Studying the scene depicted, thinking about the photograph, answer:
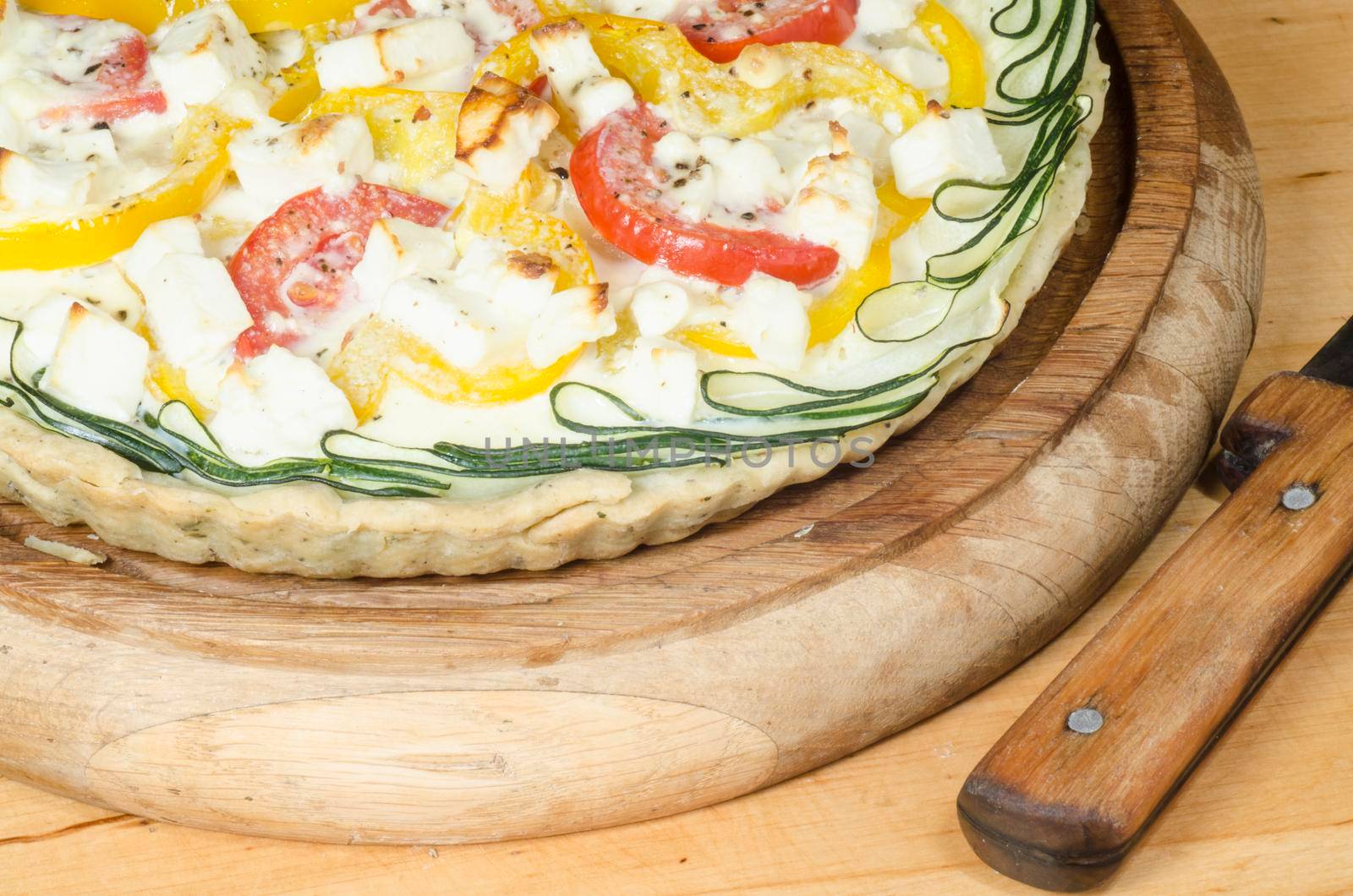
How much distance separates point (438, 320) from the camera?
2.49m

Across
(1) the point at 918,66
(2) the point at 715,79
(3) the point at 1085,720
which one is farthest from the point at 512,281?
(3) the point at 1085,720

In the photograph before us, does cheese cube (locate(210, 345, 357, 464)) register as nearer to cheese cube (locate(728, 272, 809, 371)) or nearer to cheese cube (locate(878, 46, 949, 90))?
cheese cube (locate(728, 272, 809, 371))

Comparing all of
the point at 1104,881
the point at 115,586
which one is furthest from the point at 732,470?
the point at 115,586

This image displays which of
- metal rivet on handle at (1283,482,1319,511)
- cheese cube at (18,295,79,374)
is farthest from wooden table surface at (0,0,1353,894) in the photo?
cheese cube at (18,295,79,374)

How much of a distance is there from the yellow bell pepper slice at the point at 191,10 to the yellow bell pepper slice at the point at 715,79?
1.34 feet

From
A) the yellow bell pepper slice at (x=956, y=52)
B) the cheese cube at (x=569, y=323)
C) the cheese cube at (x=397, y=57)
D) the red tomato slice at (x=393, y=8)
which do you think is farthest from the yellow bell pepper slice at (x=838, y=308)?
the red tomato slice at (x=393, y=8)

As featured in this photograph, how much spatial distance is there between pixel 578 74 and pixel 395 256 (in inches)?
21.1

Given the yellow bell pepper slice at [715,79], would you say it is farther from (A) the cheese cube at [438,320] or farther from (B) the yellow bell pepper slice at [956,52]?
(A) the cheese cube at [438,320]

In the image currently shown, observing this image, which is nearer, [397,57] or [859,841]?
[859,841]

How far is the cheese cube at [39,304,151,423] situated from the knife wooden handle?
1.52 metres

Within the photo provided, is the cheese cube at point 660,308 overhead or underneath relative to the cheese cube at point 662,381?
overhead

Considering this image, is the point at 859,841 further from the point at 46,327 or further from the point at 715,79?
the point at 46,327

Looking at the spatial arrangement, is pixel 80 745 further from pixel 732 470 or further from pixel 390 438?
pixel 732 470

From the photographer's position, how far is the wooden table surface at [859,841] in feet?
7.77
